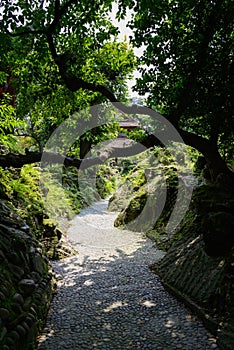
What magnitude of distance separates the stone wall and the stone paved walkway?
0.87ft

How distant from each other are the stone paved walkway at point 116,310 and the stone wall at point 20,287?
26 cm

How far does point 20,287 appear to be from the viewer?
11.8 ft

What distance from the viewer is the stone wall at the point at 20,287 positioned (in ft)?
9.61

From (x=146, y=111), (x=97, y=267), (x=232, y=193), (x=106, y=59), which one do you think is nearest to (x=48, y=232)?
(x=97, y=267)

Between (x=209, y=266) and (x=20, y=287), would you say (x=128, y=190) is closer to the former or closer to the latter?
(x=209, y=266)

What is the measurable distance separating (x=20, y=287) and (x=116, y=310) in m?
1.48

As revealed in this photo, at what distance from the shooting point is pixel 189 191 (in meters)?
8.87

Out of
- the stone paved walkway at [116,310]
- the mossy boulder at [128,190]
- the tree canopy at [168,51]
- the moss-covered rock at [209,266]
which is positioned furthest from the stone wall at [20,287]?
the mossy boulder at [128,190]

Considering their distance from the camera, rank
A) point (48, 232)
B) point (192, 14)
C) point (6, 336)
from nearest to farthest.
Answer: point (6, 336) → point (192, 14) → point (48, 232)

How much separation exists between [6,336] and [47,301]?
5.39 feet

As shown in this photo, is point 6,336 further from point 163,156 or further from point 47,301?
point 163,156

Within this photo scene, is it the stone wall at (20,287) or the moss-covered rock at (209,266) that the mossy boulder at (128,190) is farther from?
the stone wall at (20,287)

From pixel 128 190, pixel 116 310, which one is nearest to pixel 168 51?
pixel 116 310

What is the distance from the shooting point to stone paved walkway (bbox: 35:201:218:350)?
3.40 metres
